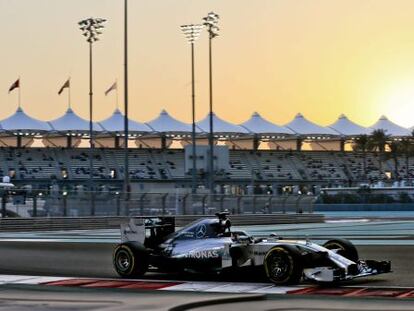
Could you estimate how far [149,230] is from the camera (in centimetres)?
1495

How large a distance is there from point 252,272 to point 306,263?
1.37 m

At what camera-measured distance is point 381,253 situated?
793 inches

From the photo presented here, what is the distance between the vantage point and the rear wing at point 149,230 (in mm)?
14922

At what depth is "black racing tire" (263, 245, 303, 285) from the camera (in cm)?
1258

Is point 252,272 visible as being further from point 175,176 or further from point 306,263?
point 175,176

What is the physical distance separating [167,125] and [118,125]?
6.37 metres

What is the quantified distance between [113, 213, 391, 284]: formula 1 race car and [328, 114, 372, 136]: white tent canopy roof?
99763mm

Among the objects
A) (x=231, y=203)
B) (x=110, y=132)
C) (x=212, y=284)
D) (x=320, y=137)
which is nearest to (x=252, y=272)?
(x=212, y=284)

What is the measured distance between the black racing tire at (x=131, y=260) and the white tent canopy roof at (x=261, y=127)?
9180 cm

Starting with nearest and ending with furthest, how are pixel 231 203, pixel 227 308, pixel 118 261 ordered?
pixel 227 308 → pixel 118 261 → pixel 231 203

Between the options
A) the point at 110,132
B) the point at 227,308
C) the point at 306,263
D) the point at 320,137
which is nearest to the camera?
the point at 227,308

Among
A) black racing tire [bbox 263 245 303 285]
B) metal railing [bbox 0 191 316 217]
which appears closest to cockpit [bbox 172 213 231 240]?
black racing tire [bbox 263 245 303 285]

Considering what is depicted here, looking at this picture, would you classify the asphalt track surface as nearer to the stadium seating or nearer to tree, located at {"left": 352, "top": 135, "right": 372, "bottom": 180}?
the stadium seating

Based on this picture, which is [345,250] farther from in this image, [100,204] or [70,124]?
[70,124]
